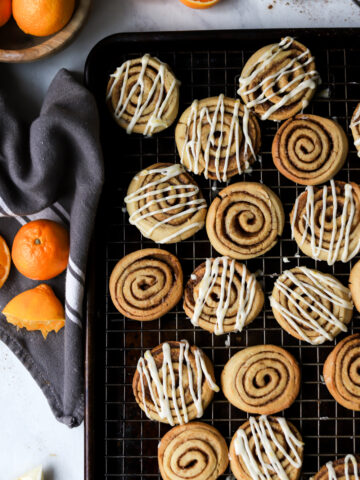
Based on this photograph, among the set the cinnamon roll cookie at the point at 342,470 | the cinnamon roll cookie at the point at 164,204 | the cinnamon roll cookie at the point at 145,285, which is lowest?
the cinnamon roll cookie at the point at 342,470

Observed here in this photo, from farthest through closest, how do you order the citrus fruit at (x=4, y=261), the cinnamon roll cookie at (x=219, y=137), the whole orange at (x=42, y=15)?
the citrus fruit at (x=4, y=261), the cinnamon roll cookie at (x=219, y=137), the whole orange at (x=42, y=15)

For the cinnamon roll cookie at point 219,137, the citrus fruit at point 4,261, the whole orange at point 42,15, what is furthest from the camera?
the citrus fruit at point 4,261

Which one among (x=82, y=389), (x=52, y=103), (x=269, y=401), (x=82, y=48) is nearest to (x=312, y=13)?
(x=82, y=48)

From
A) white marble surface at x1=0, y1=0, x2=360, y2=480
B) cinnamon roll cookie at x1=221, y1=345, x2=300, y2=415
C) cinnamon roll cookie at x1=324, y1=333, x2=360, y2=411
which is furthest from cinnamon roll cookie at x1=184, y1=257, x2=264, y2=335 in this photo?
white marble surface at x1=0, y1=0, x2=360, y2=480

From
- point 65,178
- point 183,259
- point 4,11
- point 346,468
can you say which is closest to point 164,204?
point 183,259

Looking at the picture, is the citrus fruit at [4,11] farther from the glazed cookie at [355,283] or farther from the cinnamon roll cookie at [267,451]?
the cinnamon roll cookie at [267,451]

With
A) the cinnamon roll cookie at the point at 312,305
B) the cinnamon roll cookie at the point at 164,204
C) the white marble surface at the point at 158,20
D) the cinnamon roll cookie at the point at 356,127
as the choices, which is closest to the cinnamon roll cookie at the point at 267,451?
the cinnamon roll cookie at the point at 312,305

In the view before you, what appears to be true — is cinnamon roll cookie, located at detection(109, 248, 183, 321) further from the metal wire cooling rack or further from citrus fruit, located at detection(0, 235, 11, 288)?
citrus fruit, located at detection(0, 235, 11, 288)
